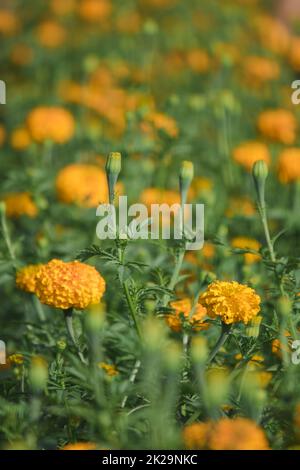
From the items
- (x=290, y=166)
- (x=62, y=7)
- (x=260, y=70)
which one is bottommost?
(x=290, y=166)

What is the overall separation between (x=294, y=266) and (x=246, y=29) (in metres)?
3.43

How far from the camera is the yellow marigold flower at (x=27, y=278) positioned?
1.92 m

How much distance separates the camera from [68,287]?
5.25ft

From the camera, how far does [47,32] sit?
4.27 meters

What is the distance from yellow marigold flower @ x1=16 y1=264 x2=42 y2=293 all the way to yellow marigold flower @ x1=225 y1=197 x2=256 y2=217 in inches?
32.4

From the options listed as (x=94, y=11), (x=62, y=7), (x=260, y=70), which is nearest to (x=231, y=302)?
(x=260, y=70)

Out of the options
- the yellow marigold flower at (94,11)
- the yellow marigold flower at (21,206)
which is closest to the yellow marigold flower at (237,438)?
the yellow marigold flower at (21,206)

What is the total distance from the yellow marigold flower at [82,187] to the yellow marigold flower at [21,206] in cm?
11

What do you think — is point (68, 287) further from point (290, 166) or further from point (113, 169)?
point (290, 166)

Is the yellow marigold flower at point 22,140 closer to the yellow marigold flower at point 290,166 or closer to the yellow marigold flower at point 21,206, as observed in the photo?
the yellow marigold flower at point 21,206

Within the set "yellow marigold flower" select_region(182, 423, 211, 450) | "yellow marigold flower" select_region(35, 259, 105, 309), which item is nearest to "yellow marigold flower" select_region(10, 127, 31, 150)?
"yellow marigold flower" select_region(35, 259, 105, 309)

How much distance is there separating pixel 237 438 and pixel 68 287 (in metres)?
0.52

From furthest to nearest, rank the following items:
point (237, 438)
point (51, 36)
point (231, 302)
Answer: point (51, 36), point (231, 302), point (237, 438)
